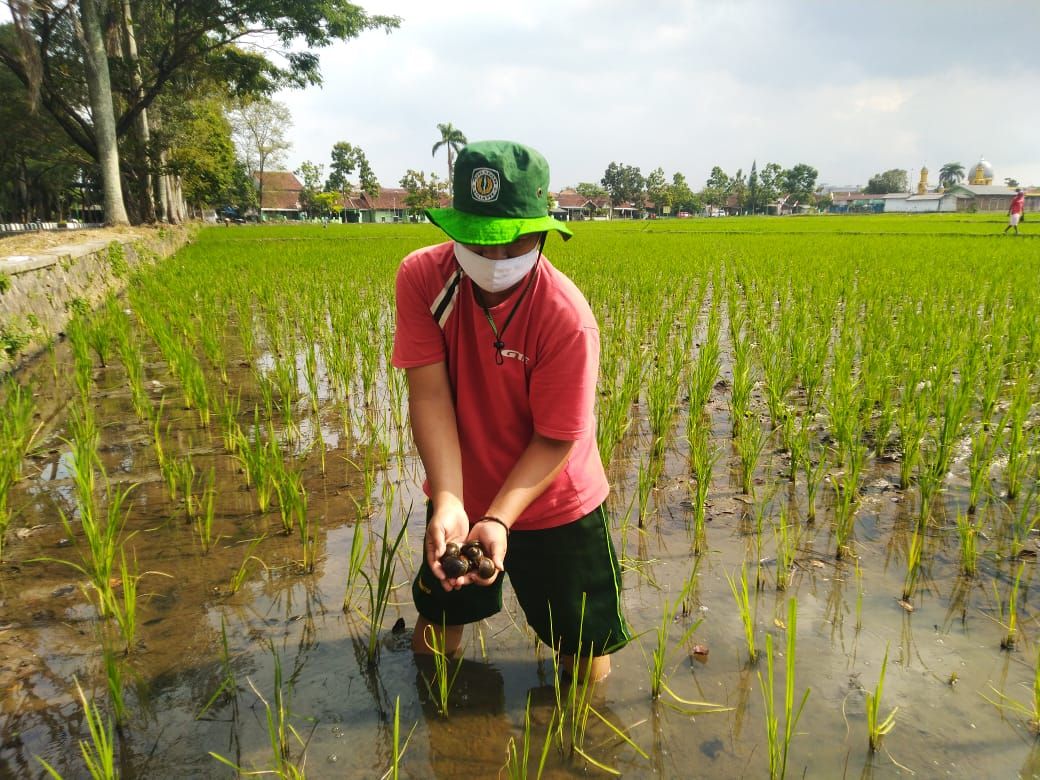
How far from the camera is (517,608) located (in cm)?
180

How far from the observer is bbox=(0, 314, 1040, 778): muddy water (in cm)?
128

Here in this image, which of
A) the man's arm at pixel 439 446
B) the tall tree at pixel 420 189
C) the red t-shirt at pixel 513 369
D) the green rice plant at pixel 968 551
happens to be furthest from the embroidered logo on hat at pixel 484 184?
the tall tree at pixel 420 189

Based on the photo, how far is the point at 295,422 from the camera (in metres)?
3.19

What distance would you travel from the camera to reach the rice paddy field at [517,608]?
1.29 metres

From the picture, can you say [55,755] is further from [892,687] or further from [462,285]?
[892,687]

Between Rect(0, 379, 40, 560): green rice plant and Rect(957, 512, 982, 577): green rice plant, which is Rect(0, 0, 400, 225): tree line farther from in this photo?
Rect(957, 512, 982, 577): green rice plant

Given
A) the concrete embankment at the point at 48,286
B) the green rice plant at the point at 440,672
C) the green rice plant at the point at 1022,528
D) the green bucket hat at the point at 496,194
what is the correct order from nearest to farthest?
the green bucket hat at the point at 496,194, the green rice plant at the point at 440,672, the green rice plant at the point at 1022,528, the concrete embankment at the point at 48,286

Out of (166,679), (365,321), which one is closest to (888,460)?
(166,679)

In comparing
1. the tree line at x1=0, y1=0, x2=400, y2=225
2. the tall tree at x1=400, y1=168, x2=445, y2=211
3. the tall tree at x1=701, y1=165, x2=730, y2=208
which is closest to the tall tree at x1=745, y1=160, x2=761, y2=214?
the tall tree at x1=701, y1=165, x2=730, y2=208

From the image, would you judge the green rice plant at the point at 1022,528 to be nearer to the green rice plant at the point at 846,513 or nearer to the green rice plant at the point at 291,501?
the green rice plant at the point at 846,513

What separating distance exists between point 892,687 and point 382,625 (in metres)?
1.26

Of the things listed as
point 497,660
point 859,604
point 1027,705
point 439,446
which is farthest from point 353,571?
point 1027,705

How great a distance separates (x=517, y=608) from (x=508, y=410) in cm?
72

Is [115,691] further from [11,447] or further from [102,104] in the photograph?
[102,104]
